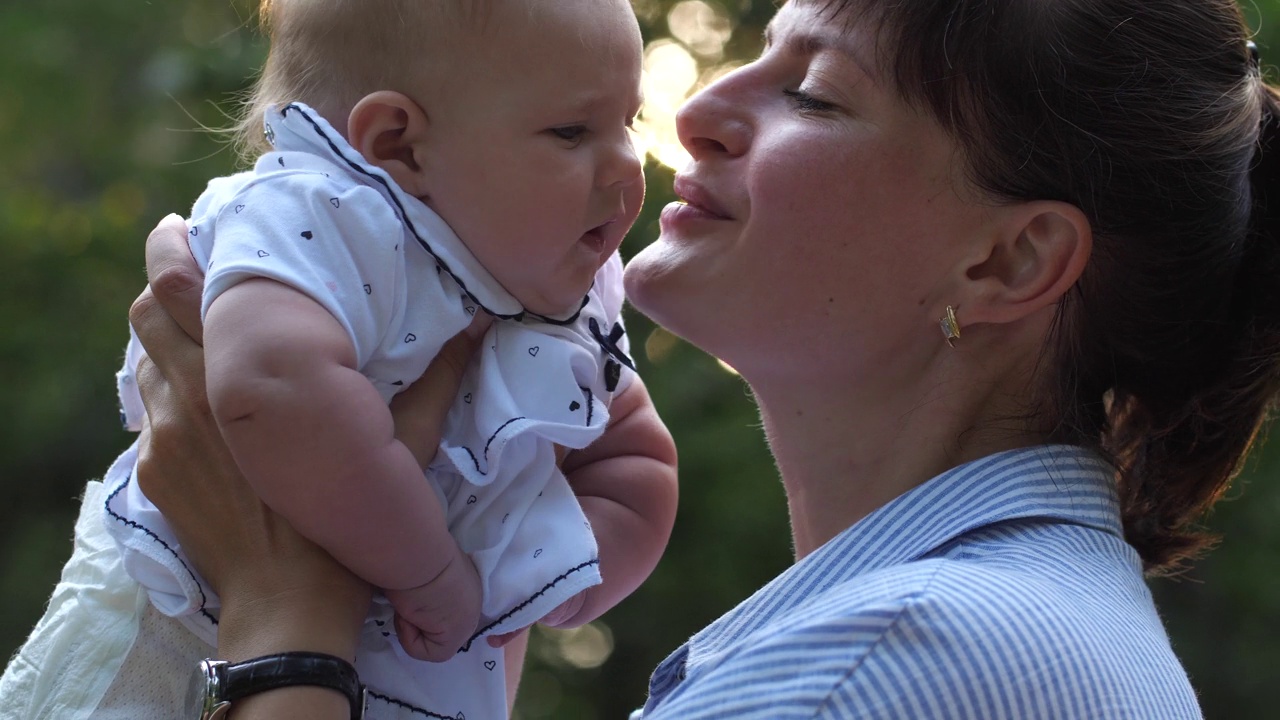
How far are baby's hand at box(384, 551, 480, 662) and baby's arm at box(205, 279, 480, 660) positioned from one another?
0.09 ft

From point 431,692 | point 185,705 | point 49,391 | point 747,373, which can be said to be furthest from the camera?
point 49,391

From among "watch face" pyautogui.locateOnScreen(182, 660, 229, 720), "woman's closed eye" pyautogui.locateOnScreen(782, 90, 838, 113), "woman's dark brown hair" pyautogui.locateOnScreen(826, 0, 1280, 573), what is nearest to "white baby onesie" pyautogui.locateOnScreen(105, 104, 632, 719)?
"watch face" pyautogui.locateOnScreen(182, 660, 229, 720)

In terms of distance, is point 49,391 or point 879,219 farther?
point 49,391

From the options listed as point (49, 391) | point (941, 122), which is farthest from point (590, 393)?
point (49, 391)

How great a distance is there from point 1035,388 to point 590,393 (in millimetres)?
602

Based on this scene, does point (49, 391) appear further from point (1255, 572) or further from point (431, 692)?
point (1255, 572)

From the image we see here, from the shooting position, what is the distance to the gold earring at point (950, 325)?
1720 millimetres

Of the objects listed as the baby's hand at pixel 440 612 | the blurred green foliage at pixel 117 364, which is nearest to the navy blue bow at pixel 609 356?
the baby's hand at pixel 440 612

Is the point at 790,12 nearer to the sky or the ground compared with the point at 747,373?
nearer to the sky

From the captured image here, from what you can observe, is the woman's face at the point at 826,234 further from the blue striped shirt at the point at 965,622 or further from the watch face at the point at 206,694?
the watch face at the point at 206,694

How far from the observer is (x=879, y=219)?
5.61 ft

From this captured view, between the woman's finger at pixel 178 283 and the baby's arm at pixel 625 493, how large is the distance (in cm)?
55

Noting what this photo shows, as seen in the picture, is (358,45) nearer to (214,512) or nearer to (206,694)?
(214,512)

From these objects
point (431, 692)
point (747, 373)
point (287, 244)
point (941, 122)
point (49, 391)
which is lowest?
point (49, 391)
